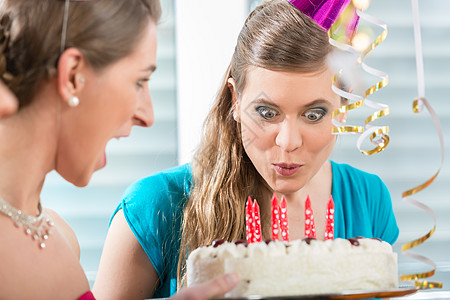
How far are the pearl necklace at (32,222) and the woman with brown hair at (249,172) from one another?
2.04 feet

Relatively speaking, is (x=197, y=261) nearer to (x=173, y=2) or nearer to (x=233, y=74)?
(x=233, y=74)

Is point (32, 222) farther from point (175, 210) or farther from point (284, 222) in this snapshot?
point (175, 210)

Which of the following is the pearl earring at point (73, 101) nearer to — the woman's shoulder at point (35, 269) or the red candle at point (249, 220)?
the woman's shoulder at point (35, 269)

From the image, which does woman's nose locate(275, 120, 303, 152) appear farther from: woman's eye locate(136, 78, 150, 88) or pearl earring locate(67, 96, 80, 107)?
pearl earring locate(67, 96, 80, 107)

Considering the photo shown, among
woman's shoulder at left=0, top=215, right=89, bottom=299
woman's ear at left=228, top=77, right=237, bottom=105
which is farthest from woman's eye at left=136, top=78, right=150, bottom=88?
woman's ear at left=228, top=77, right=237, bottom=105

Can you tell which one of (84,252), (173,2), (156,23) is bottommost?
(84,252)

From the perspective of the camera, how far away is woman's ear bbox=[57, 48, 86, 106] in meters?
1.10

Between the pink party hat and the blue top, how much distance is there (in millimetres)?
671

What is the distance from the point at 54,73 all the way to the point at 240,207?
911 millimetres

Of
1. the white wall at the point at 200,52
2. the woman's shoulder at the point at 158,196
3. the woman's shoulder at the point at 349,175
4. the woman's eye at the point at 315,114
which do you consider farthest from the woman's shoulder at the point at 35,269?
the white wall at the point at 200,52

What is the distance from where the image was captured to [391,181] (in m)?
2.80

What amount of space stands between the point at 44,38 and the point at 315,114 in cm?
85

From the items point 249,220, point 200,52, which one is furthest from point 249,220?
point 200,52

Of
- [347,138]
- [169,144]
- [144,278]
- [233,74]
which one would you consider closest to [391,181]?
[347,138]
